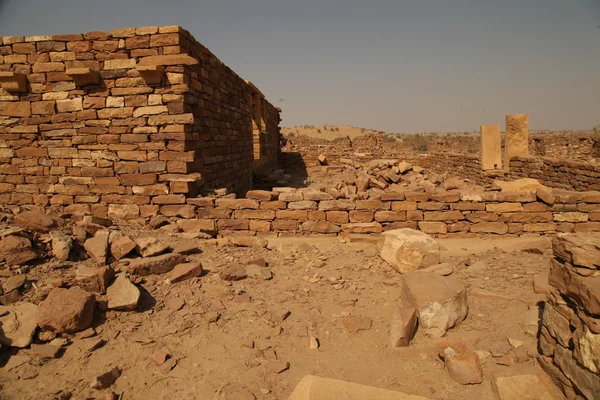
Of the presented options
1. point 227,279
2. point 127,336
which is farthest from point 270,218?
point 127,336

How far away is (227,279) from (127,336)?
54.3 inches

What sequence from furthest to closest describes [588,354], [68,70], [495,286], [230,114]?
[230,114] < [68,70] < [495,286] < [588,354]

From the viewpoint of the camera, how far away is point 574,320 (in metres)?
2.40

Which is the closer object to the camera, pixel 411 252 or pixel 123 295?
pixel 123 295

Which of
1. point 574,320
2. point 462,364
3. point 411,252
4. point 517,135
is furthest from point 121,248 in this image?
point 517,135

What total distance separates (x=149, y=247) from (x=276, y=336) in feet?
7.07

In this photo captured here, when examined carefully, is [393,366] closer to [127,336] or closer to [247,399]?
[247,399]

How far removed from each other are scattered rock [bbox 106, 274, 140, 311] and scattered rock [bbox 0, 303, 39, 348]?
60 centimetres

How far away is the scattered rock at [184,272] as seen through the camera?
4.25 metres

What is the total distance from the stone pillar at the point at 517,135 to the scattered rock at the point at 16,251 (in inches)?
553

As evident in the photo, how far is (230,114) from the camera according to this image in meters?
9.02

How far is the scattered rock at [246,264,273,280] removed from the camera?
15.2 ft

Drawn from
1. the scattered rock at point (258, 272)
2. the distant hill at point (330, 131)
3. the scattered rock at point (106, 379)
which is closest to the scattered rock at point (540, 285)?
the scattered rock at point (258, 272)

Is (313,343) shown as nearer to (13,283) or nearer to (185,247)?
(185,247)
